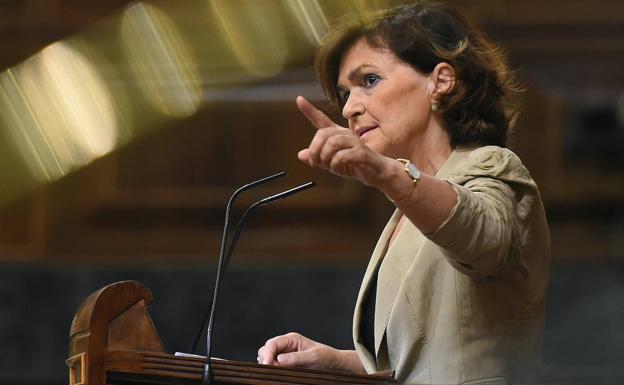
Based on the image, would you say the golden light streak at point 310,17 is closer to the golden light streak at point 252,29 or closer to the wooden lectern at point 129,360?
the golden light streak at point 252,29

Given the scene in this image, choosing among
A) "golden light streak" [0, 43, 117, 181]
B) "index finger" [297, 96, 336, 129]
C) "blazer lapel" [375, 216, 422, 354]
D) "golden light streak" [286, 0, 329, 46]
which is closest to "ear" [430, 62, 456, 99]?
"blazer lapel" [375, 216, 422, 354]

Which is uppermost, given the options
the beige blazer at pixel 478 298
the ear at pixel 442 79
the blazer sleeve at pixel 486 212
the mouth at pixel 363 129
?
the ear at pixel 442 79

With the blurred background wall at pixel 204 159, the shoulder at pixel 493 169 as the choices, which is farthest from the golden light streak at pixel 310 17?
the shoulder at pixel 493 169

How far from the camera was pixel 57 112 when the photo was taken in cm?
436

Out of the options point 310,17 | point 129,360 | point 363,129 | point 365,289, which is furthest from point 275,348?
point 310,17

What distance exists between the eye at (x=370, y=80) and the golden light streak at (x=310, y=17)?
163 centimetres

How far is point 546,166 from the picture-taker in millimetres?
4434

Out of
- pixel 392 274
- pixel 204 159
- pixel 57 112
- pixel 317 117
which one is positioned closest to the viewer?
pixel 317 117

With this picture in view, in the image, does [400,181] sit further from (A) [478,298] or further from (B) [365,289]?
(B) [365,289]

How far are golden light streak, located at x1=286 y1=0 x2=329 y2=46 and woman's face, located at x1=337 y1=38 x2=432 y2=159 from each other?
5.44 feet

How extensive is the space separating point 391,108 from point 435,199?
1.34ft

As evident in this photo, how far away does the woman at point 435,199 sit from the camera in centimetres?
218

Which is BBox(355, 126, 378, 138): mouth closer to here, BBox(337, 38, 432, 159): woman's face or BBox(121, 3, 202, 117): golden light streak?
BBox(337, 38, 432, 159): woman's face

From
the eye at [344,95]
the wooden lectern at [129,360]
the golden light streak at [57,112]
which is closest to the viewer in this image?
the wooden lectern at [129,360]
